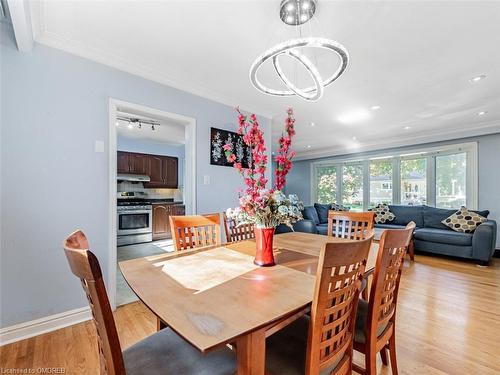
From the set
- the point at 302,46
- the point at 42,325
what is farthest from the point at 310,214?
the point at 42,325

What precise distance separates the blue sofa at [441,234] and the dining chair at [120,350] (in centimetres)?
448

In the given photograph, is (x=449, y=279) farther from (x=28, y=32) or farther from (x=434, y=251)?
(x=28, y=32)

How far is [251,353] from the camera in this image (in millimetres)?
748

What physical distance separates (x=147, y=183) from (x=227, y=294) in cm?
557

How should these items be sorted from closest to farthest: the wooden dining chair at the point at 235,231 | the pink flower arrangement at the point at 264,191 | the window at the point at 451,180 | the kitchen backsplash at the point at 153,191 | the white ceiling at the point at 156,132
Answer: the pink flower arrangement at the point at 264,191 < the wooden dining chair at the point at 235,231 < the white ceiling at the point at 156,132 < the window at the point at 451,180 < the kitchen backsplash at the point at 153,191

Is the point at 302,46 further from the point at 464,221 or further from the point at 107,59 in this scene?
the point at 464,221

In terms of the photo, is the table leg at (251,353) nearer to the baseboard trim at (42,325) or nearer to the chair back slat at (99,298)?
the chair back slat at (99,298)

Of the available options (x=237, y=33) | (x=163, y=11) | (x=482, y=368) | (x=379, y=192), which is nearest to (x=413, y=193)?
(x=379, y=192)

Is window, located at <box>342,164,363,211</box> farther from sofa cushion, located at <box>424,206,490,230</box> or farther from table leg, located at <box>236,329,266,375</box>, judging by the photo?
table leg, located at <box>236,329,266,375</box>

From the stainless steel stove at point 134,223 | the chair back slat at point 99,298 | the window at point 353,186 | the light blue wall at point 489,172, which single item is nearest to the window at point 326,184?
the window at point 353,186

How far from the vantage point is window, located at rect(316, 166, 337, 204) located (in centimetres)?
700

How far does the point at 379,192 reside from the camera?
19.8 feet

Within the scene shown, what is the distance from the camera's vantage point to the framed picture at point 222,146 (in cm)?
311

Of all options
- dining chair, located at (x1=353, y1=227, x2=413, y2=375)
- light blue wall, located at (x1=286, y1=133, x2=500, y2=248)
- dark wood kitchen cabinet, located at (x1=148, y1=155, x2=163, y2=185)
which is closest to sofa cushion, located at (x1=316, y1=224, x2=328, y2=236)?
light blue wall, located at (x1=286, y1=133, x2=500, y2=248)
